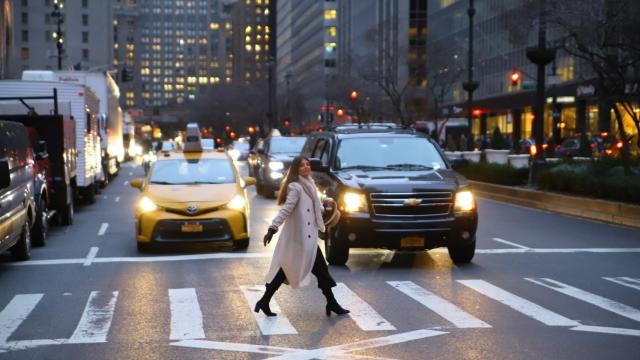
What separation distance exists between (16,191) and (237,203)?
360 cm

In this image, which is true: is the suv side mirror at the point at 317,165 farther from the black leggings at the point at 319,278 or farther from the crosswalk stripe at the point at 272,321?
the black leggings at the point at 319,278

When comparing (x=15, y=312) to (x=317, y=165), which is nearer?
(x=15, y=312)

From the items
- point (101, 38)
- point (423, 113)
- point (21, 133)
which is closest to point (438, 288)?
point (21, 133)

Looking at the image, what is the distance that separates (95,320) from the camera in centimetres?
961

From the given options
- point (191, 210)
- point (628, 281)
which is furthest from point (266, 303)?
point (191, 210)

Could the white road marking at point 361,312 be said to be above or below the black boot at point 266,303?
below

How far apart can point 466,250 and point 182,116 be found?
149980 millimetres

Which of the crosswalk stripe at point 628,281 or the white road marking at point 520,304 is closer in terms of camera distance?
the white road marking at point 520,304

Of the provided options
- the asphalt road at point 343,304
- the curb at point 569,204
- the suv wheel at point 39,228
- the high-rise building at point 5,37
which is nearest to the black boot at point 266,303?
the asphalt road at point 343,304

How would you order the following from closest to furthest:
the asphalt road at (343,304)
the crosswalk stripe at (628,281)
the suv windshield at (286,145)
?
the asphalt road at (343,304) → the crosswalk stripe at (628,281) → the suv windshield at (286,145)

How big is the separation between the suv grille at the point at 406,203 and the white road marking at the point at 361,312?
1827 millimetres

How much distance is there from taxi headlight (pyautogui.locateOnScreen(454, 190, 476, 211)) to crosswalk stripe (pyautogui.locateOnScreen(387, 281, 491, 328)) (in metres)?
1.76

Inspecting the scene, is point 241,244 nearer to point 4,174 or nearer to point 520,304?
point 4,174

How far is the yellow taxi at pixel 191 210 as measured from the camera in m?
15.1
